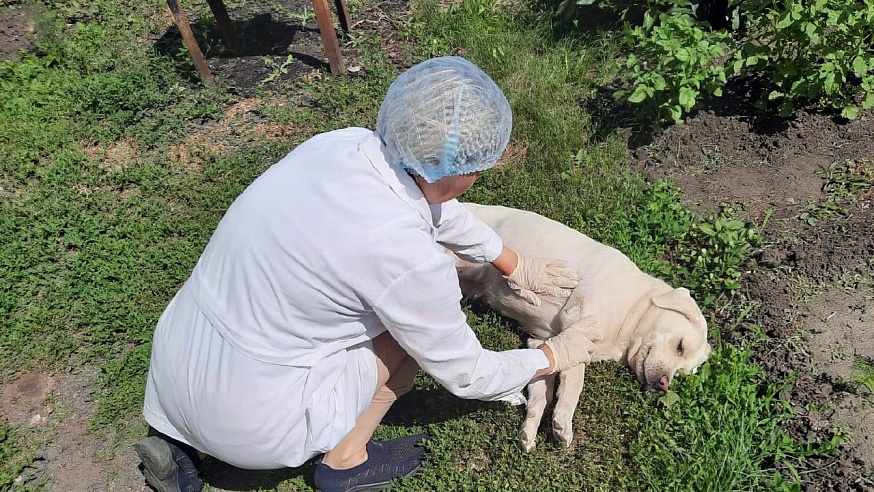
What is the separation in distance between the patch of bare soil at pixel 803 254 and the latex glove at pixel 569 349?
2.77ft

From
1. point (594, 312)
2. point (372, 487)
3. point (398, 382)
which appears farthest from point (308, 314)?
point (594, 312)

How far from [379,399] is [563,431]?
88 cm

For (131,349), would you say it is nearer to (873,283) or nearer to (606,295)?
(606,295)

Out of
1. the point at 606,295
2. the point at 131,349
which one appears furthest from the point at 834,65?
the point at 131,349

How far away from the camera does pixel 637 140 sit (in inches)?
181

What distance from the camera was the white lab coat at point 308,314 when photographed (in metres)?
2.28

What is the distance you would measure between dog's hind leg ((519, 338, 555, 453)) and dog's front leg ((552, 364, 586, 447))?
0.20ft

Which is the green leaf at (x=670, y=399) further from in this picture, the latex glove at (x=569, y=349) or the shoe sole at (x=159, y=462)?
the shoe sole at (x=159, y=462)

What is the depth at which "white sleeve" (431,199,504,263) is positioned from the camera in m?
3.01

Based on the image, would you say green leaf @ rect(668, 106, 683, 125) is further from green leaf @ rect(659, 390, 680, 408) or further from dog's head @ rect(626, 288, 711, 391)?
green leaf @ rect(659, 390, 680, 408)

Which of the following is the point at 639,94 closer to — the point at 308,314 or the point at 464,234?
the point at 464,234

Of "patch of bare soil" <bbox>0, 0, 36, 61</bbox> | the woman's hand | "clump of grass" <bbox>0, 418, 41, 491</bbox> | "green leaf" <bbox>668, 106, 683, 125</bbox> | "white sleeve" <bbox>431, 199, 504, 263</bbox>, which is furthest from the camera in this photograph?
"patch of bare soil" <bbox>0, 0, 36, 61</bbox>

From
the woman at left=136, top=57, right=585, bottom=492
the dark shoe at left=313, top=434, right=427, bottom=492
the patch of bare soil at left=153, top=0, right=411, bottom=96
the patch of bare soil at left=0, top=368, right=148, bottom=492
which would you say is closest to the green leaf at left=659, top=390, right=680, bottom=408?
the woman at left=136, top=57, right=585, bottom=492

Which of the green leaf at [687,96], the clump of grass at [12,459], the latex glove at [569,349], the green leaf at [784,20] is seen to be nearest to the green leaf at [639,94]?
the green leaf at [687,96]
